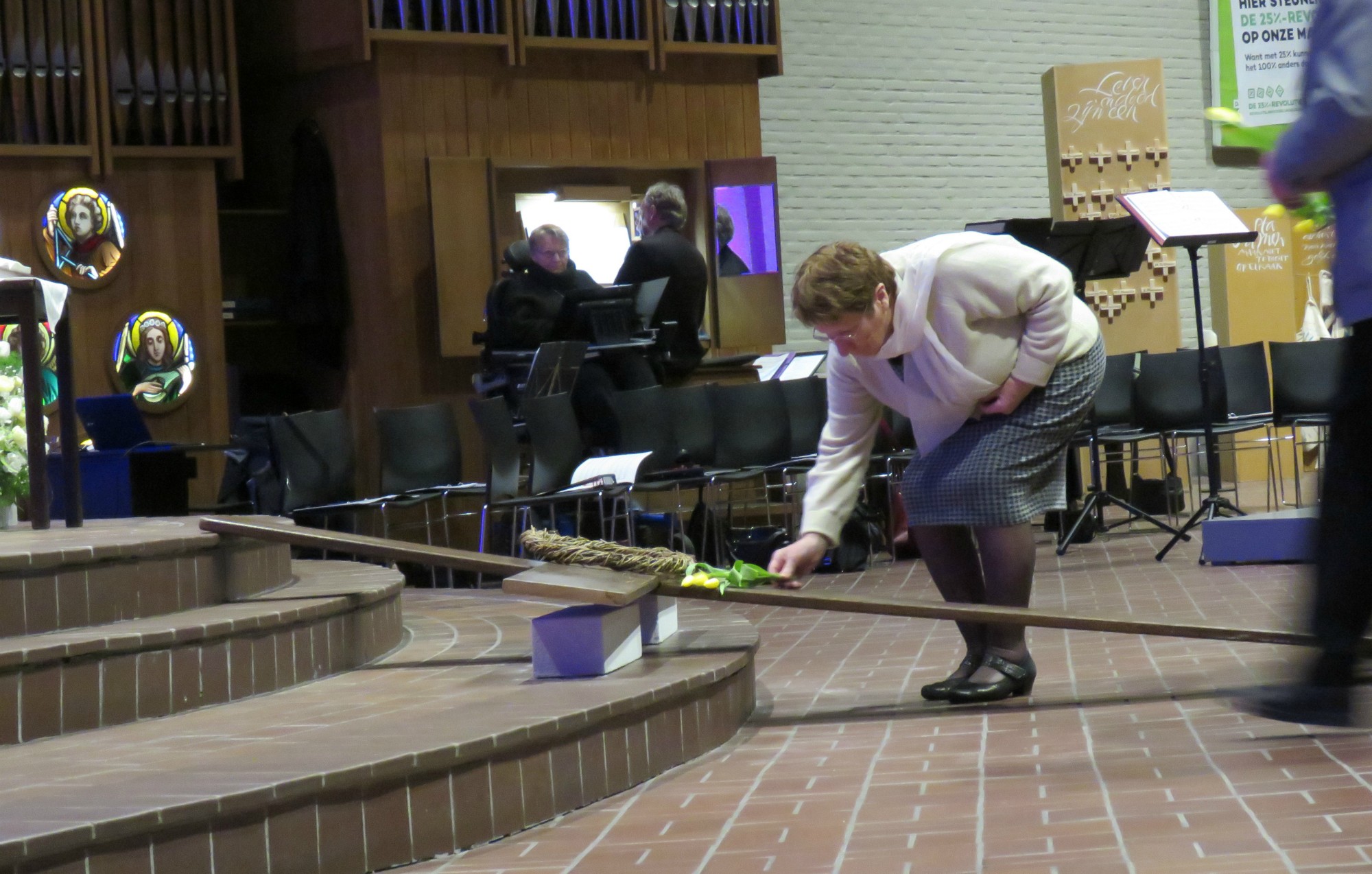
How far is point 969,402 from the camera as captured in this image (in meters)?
3.61

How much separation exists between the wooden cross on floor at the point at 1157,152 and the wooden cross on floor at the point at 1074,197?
560 mm

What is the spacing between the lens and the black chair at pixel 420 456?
23.0 feet

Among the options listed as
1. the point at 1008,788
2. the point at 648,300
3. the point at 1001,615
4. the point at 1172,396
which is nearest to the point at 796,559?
the point at 1001,615

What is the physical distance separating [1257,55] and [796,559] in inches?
450

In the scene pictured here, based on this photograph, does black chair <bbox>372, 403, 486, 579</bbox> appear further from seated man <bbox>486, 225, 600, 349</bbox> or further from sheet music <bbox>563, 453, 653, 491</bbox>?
seated man <bbox>486, 225, 600, 349</bbox>

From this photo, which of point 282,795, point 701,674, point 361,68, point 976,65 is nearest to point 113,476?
point 361,68

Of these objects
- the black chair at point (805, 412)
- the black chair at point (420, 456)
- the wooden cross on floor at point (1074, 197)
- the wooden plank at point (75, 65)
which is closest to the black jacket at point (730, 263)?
the black chair at point (805, 412)

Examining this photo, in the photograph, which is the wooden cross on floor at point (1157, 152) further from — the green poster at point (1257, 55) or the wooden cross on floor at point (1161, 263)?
the green poster at point (1257, 55)

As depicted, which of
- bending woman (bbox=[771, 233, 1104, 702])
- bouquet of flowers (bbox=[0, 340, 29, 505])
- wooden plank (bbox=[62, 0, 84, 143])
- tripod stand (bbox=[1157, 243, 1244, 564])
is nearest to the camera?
bending woman (bbox=[771, 233, 1104, 702])

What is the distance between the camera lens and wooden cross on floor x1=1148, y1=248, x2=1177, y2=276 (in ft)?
38.1

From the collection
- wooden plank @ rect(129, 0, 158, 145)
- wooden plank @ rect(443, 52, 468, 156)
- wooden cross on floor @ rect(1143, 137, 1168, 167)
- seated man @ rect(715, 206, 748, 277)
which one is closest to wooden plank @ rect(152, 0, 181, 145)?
wooden plank @ rect(129, 0, 158, 145)

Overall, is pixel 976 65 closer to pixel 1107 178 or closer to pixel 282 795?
pixel 1107 178

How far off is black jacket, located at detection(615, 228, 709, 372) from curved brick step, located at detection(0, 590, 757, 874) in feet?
15.1

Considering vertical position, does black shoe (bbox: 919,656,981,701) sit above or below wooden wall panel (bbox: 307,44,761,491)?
below
